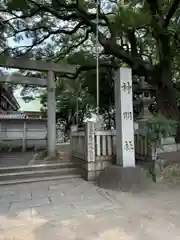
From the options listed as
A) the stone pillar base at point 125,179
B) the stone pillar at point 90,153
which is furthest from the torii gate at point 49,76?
the stone pillar base at point 125,179

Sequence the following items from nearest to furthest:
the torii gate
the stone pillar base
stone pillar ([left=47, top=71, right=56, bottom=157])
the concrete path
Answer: the concrete path
the stone pillar base
the torii gate
stone pillar ([left=47, top=71, right=56, bottom=157])

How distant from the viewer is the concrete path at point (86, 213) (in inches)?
105

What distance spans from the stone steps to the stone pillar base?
1.12 m

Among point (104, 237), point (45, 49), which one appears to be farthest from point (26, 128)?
point (104, 237)

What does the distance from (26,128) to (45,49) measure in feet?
13.8

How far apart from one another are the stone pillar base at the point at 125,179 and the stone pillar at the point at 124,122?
0.22 meters

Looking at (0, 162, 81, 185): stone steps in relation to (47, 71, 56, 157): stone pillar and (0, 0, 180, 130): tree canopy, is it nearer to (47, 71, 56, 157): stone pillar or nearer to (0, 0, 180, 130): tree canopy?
(47, 71, 56, 157): stone pillar

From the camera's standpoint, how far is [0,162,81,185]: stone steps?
17.5ft

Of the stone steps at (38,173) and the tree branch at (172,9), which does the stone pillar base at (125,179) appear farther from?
the tree branch at (172,9)

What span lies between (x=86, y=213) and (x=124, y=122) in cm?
228

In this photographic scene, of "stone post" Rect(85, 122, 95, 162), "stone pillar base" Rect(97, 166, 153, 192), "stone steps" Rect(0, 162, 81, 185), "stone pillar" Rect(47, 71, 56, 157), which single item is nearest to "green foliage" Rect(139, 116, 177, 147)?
"stone pillar base" Rect(97, 166, 153, 192)

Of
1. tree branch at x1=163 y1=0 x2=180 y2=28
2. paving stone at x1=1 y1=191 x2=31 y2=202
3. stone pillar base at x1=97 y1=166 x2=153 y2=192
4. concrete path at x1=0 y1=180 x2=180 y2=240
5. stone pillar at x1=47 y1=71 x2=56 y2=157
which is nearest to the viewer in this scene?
concrete path at x1=0 y1=180 x2=180 y2=240

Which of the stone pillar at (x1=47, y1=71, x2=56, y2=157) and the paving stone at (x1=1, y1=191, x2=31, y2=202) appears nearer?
the paving stone at (x1=1, y1=191, x2=31, y2=202)

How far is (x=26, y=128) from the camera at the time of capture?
11.8m
